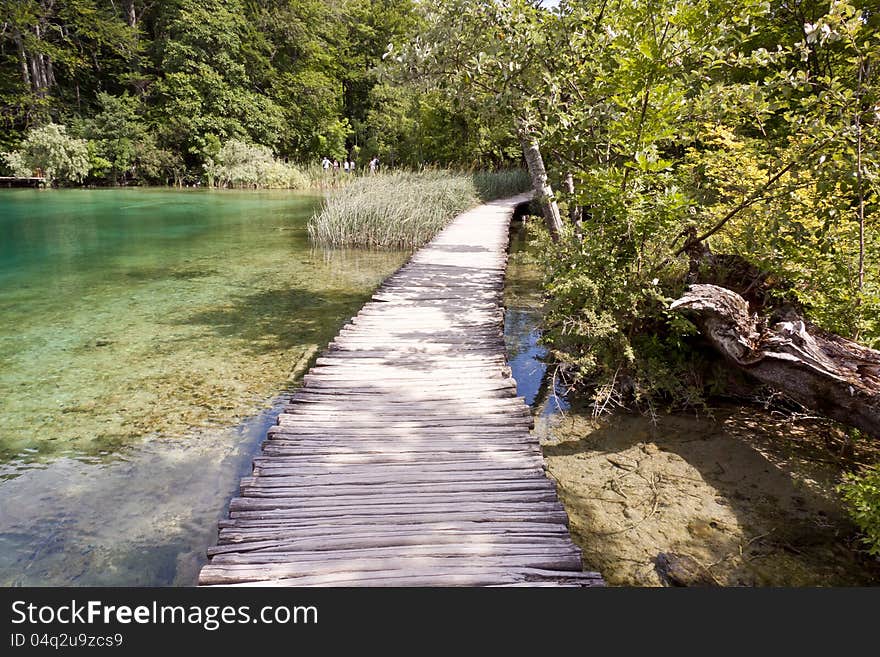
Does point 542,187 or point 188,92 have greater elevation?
point 188,92

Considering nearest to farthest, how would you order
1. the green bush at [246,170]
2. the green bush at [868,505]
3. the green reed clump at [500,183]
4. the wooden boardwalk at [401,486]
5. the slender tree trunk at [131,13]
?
the wooden boardwalk at [401,486]
the green bush at [868,505]
the green reed clump at [500,183]
the green bush at [246,170]
the slender tree trunk at [131,13]

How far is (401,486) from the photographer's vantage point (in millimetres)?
2600

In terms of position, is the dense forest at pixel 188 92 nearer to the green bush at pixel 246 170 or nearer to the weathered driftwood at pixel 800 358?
the green bush at pixel 246 170

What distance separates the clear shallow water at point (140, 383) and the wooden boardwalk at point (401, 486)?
0.70m

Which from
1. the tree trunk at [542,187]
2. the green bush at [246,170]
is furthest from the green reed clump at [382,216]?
the green bush at [246,170]

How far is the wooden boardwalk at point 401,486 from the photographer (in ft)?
6.75

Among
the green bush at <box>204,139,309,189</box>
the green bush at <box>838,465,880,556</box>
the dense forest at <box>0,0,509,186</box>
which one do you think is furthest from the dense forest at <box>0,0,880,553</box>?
the green bush at <box>204,139,309,189</box>

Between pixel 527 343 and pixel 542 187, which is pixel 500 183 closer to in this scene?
pixel 542 187

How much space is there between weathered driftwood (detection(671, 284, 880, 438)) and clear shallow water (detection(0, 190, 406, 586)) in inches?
131

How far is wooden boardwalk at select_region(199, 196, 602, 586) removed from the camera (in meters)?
2.06

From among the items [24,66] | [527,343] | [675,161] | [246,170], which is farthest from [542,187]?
[24,66]

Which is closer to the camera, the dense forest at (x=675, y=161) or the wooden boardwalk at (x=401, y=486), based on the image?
the wooden boardwalk at (x=401, y=486)

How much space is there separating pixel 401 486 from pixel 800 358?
7.63 feet

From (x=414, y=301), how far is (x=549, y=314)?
177 cm
